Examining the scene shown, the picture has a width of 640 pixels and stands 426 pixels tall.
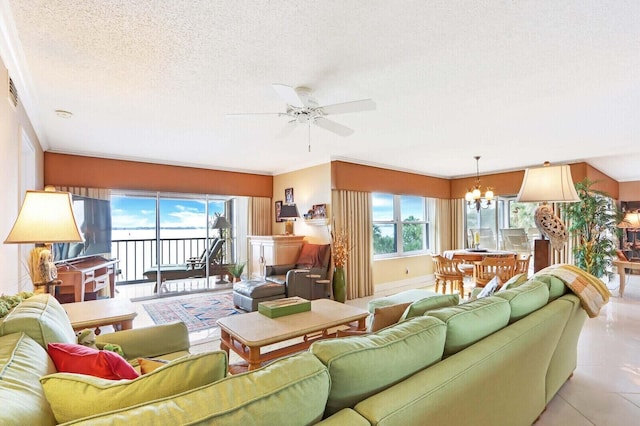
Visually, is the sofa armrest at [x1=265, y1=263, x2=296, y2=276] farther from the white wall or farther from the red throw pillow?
the red throw pillow

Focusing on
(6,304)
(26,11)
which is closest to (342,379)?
(6,304)

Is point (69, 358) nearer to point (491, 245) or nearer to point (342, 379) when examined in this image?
point (342, 379)

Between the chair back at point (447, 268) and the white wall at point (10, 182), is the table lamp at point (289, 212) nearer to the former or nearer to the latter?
the chair back at point (447, 268)

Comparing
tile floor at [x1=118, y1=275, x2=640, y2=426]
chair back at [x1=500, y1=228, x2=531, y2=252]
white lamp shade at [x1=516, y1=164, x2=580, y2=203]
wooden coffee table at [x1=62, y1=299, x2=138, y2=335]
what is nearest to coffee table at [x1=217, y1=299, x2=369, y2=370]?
wooden coffee table at [x1=62, y1=299, x2=138, y2=335]

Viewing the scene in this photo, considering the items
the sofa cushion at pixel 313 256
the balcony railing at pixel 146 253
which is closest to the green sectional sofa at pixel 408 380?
the sofa cushion at pixel 313 256

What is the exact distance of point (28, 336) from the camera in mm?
1220

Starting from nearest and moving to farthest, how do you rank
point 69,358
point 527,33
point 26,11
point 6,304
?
point 69,358
point 6,304
point 26,11
point 527,33

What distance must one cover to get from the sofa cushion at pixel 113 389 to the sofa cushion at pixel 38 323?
558mm

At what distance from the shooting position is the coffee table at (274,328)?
2297 mm

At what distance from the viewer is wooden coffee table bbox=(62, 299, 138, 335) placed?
2178 millimetres

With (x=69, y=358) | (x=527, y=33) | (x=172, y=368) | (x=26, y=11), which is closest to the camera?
(x=172, y=368)

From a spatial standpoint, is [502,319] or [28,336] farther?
[502,319]

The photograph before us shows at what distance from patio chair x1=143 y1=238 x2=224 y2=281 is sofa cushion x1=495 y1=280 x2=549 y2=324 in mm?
5329

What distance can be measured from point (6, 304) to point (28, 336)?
0.48 m
